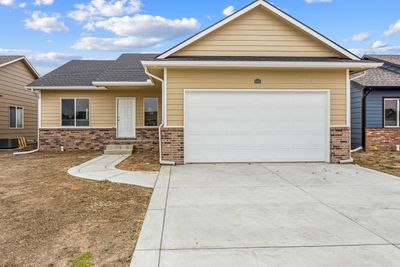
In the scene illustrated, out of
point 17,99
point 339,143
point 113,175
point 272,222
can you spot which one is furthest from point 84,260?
point 17,99

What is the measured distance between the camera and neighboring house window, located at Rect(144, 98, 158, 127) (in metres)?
15.6

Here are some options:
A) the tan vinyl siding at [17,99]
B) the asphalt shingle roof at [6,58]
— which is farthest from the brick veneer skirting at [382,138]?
the asphalt shingle roof at [6,58]

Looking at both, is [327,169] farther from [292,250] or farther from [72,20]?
[72,20]

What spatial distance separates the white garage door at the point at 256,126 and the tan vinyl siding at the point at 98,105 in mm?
5633

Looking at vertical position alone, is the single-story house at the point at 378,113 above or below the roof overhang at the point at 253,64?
below

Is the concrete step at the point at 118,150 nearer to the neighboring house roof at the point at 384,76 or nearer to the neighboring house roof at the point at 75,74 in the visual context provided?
the neighboring house roof at the point at 75,74

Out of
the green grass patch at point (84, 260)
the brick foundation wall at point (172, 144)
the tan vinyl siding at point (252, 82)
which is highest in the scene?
the tan vinyl siding at point (252, 82)

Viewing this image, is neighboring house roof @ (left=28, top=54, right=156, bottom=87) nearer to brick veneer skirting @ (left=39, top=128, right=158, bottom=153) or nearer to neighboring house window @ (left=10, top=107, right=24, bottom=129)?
brick veneer skirting @ (left=39, top=128, right=158, bottom=153)

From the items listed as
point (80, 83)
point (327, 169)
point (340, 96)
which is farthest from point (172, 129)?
point (80, 83)

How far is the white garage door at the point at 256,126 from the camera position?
10367 millimetres

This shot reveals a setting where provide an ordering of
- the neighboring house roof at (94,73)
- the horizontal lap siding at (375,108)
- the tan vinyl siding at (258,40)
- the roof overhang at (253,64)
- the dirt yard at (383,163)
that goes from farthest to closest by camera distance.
A: the horizontal lap siding at (375,108)
the neighboring house roof at (94,73)
the tan vinyl siding at (258,40)
the roof overhang at (253,64)
the dirt yard at (383,163)

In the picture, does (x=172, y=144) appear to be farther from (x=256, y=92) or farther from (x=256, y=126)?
(x=256, y=92)

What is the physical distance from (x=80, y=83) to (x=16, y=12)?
9.44 metres

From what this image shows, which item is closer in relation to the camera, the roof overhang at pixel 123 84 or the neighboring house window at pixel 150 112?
the roof overhang at pixel 123 84
